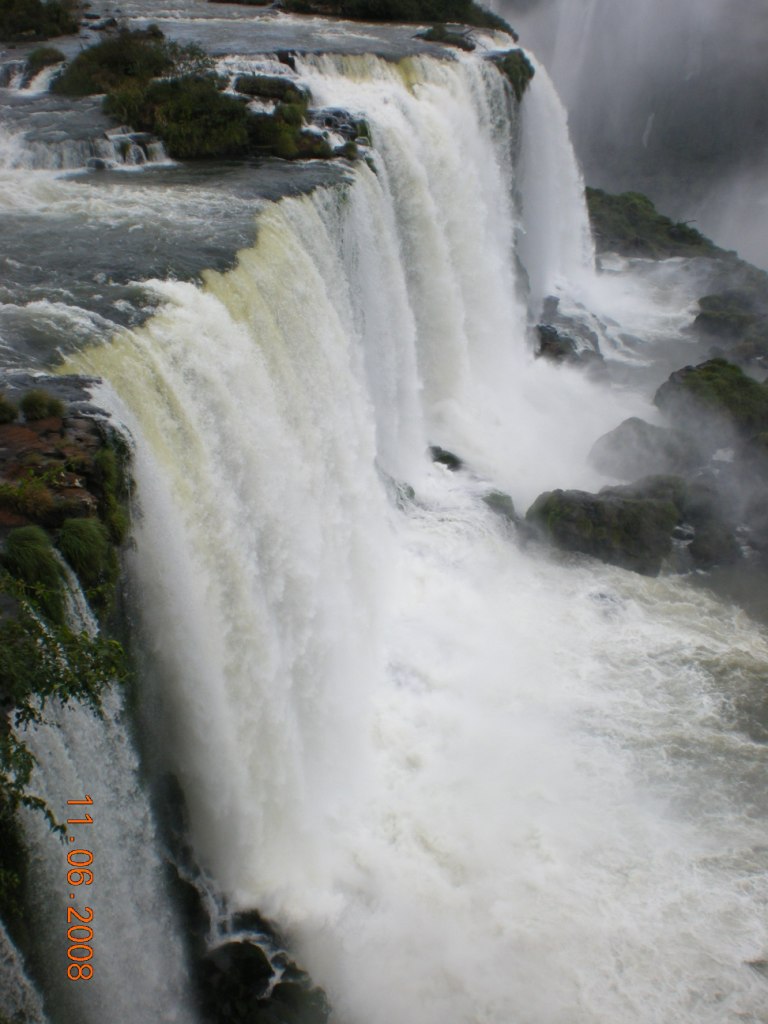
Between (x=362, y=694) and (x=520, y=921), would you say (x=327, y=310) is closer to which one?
(x=362, y=694)

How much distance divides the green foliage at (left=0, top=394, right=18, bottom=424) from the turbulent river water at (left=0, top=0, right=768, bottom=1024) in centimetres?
Answer: 71

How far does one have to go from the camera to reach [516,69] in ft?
78.1

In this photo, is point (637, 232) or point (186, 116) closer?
point (186, 116)

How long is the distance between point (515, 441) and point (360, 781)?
31.9 feet

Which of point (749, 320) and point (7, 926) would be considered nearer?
point (7, 926)

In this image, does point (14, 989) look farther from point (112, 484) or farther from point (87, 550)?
point (112, 484)

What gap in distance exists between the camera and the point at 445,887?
28.7 feet

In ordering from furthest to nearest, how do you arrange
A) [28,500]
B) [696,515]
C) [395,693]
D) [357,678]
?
[696,515]
[395,693]
[357,678]
[28,500]

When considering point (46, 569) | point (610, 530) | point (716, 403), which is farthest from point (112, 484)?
point (716, 403)

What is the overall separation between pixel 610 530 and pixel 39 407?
10.1 meters

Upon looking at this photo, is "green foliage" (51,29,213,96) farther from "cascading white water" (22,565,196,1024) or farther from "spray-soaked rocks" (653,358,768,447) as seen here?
"cascading white water" (22,565,196,1024)

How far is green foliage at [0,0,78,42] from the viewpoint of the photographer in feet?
67.2

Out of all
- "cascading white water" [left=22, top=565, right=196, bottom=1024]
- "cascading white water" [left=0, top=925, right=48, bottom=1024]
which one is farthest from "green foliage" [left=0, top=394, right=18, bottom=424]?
"cascading white water" [left=0, top=925, right=48, bottom=1024]

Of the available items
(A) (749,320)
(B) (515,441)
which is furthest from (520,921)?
(A) (749,320)
